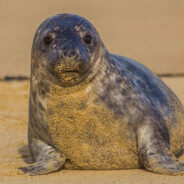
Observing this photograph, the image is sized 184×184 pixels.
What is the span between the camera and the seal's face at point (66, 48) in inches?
147

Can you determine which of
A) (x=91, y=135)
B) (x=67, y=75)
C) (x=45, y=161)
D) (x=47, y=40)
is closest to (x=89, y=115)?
(x=91, y=135)

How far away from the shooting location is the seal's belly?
4043 millimetres

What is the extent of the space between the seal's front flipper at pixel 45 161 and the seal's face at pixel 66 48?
612 millimetres

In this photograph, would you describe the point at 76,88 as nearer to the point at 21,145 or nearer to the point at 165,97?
the point at 165,97

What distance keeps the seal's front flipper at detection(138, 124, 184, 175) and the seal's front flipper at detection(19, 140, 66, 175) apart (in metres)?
0.63

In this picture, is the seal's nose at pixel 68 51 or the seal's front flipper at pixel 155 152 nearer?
the seal's nose at pixel 68 51

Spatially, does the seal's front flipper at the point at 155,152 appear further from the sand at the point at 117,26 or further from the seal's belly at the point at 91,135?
the sand at the point at 117,26

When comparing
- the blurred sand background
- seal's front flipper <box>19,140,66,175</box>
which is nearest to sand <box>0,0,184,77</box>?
the blurred sand background

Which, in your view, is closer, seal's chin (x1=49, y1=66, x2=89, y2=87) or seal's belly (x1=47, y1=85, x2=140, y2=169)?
seal's chin (x1=49, y1=66, x2=89, y2=87)

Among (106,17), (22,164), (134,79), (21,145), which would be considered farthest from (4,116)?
(106,17)

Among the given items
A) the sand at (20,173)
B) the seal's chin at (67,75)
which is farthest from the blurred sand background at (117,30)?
the seal's chin at (67,75)

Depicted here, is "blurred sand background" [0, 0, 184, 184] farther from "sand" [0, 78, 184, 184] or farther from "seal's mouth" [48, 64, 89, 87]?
"seal's mouth" [48, 64, 89, 87]

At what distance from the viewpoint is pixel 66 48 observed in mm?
3775

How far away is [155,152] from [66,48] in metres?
1.07
